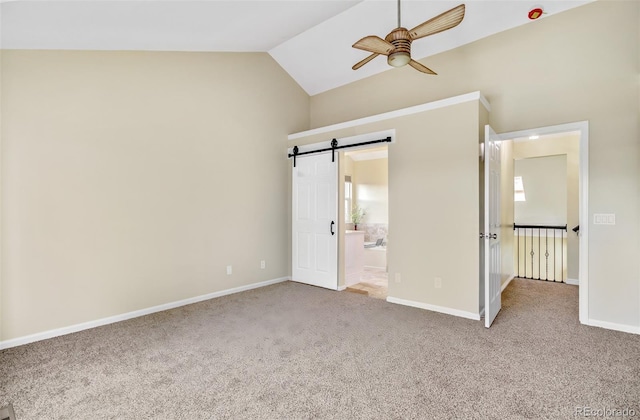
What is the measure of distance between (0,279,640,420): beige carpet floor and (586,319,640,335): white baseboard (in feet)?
0.42

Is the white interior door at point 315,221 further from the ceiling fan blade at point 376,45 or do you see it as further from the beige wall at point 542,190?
the beige wall at point 542,190

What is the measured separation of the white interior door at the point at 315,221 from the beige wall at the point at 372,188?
3084 millimetres

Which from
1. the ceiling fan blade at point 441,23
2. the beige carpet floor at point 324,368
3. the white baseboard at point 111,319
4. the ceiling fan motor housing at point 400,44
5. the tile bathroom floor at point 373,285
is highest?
the ceiling fan blade at point 441,23

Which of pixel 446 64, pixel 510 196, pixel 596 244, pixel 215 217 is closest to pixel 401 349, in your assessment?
pixel 596 244

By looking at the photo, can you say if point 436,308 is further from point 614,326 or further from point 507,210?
point 507,210

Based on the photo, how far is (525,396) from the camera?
215 centimetres

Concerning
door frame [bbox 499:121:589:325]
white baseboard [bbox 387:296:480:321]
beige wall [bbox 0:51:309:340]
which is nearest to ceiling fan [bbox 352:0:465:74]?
door frame [bbox 499:121:589:325]

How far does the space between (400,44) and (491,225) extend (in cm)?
220

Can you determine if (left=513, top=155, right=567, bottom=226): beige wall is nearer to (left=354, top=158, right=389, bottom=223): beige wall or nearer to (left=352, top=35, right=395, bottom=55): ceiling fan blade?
(left=354, top=158, right=389, bottom=223): beige wall

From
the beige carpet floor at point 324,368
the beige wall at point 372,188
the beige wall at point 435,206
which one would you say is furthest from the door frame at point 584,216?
the beige wall at point 372,188

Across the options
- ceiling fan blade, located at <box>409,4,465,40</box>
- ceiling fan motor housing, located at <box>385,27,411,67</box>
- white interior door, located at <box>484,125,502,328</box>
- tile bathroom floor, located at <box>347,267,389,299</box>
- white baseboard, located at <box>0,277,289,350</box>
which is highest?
ceiling fan blade, located at <box>409,4,465,40</box>

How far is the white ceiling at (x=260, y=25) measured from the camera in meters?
2.78

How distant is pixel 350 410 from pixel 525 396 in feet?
3.93

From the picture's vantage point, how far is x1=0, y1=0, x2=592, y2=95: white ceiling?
2.78 meters
